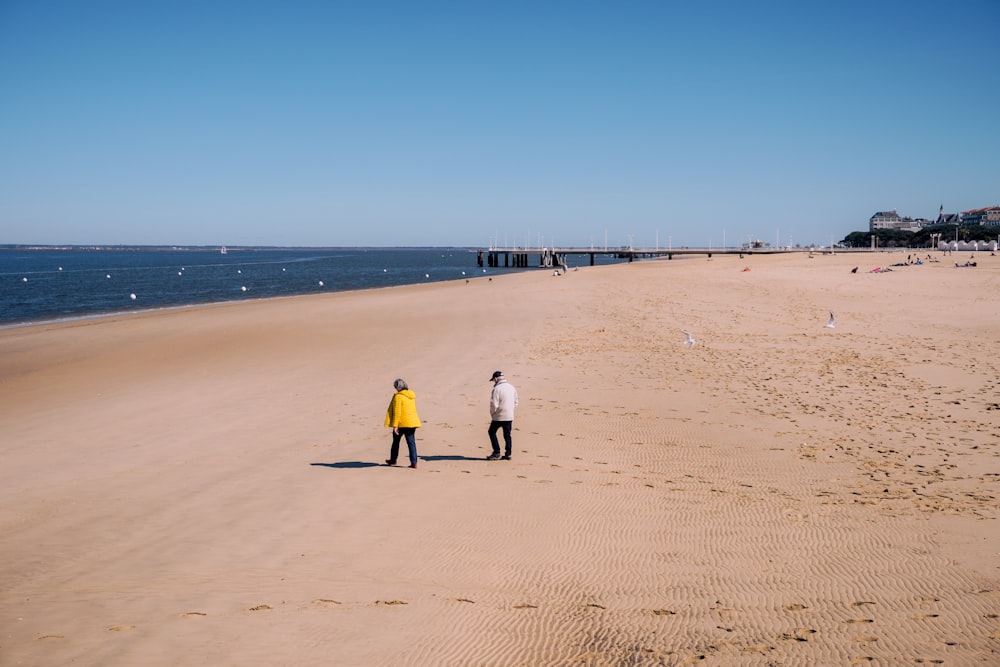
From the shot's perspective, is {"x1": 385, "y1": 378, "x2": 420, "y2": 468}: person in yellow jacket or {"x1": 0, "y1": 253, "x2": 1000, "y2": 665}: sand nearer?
{"x1": 0, "y1": 253, "x2": 1000, "y2": 665}: sand

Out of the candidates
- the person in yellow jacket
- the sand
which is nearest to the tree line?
the sand

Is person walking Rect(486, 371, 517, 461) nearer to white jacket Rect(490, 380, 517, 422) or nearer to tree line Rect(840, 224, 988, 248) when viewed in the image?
white jacket Rect(490, 380, 517, 422)

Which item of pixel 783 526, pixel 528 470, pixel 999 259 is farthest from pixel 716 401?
pixel 999 259

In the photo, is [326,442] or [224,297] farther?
[224,297]

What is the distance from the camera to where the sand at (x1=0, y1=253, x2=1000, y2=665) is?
5359 mm

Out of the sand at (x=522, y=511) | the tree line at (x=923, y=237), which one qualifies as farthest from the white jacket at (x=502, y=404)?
the tree line at (x=923, y=237)

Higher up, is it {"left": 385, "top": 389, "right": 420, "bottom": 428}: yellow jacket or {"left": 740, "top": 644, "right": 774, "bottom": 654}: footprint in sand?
{"left": 385, "top": 389, "right": 420, "bottom": 428}: yellow jacket

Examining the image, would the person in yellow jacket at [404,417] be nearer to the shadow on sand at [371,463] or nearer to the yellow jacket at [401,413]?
the yellow jacket at [401,413]

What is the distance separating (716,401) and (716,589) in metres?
8.17

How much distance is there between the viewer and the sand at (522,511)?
5359mm

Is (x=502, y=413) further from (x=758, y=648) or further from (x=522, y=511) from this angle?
(x=758, y=648)

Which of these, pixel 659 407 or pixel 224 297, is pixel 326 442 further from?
pixel 224 297

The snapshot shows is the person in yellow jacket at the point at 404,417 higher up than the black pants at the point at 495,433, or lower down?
higher up

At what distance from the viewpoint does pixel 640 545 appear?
726cm
